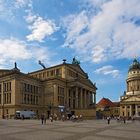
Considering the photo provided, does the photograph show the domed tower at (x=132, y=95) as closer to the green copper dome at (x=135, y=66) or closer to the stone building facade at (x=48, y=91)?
the green copper dome at (x=135, y=66)

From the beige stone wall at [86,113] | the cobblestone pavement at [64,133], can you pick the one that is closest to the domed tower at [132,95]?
the beige stone wall at [86,113]

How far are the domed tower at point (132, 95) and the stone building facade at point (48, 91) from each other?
45.9 metres

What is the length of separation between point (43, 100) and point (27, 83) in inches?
553

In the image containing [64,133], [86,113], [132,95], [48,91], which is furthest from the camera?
[132,95]

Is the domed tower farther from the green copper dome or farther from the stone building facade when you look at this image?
the stone building facade

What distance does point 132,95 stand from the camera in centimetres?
18200

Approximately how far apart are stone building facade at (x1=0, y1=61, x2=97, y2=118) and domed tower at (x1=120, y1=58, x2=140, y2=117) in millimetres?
45942

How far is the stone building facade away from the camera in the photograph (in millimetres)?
101312

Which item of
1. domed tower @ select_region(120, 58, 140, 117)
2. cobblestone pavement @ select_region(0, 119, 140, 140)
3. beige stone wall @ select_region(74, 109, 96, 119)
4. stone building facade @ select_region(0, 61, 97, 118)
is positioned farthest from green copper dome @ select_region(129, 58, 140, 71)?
cobblestone pavement @ select_region(0, 119, 140, 140)

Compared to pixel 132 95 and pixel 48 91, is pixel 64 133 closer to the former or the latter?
pixel 48 91

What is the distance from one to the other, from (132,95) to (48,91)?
266 feet

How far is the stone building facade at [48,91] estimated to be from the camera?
10131 centimetres

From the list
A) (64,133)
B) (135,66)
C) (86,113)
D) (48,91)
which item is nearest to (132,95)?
(135,66)

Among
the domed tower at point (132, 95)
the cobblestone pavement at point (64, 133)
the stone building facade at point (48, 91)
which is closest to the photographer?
the cobblestone pavement at point (64, 133)
